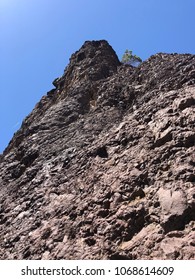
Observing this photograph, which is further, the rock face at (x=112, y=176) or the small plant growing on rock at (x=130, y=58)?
the small plant growing on rock at (x=130, y=58)

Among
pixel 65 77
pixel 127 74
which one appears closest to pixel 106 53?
pixel 65 77

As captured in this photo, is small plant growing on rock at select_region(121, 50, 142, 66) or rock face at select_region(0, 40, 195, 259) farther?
small plant growing on rock at select_region(121, 50, 142, 66)

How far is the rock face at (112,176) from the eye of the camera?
446 inches

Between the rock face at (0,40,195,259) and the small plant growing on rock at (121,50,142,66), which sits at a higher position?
the small plant growing on rock at (121,50,142,66)

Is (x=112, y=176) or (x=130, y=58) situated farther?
(x=130, y=58)

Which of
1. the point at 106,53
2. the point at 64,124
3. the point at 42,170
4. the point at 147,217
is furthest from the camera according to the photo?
the point at 106,53

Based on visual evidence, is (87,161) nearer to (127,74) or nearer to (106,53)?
(127,74)

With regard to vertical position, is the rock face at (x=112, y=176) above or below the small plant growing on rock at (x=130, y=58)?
below

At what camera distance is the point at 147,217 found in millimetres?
11586

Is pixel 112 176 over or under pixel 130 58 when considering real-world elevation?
under

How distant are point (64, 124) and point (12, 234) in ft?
24.0

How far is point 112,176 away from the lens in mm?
13898

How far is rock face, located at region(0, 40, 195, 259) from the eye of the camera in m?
11.3
